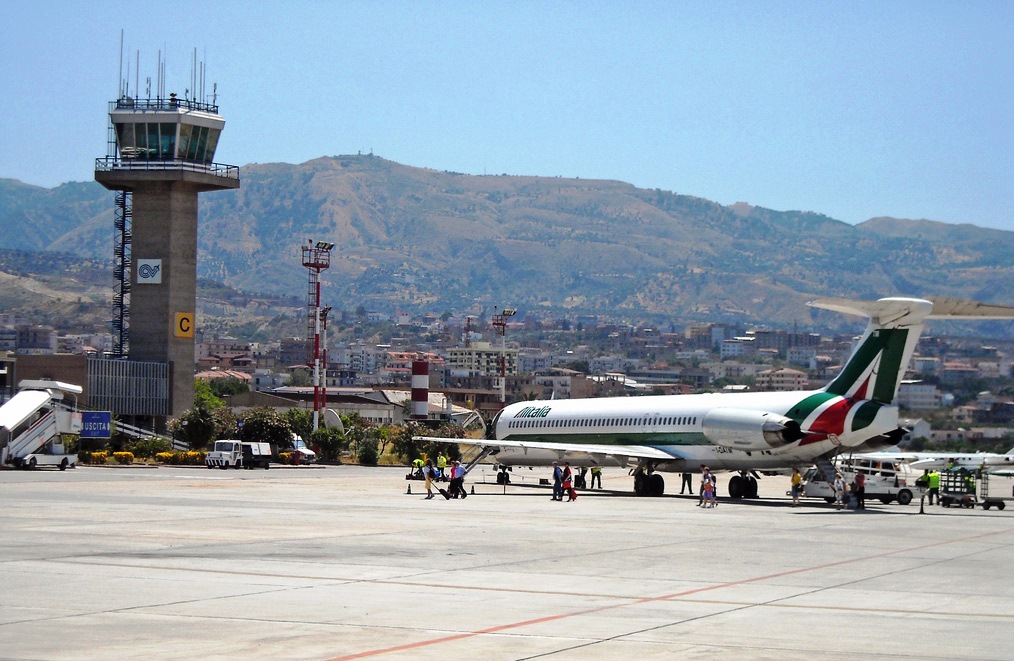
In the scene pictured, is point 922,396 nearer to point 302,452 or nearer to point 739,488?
point 302,452

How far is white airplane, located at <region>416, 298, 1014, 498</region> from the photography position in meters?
40.8

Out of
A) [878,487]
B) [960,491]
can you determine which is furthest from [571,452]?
[960,491]

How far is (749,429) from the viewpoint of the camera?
44.1m

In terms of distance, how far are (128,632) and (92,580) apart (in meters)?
4.66

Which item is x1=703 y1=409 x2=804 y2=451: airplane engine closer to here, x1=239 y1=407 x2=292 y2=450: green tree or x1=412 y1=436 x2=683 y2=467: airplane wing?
x1=412 y1=436 x2=683 y2=467: airplane wing

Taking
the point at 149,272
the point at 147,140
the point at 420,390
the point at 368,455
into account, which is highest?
the point at 147,140

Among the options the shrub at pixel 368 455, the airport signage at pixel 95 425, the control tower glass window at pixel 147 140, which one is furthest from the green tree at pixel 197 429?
the control tower glass window at pixel 147 140

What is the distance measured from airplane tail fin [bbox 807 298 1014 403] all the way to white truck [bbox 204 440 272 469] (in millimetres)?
37234

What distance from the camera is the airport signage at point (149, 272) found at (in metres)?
91.8

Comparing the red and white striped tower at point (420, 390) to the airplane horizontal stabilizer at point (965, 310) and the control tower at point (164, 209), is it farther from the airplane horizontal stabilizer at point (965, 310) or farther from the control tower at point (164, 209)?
the airplane horizontal stabilizer at point (965, 310)

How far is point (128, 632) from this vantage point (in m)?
14.8

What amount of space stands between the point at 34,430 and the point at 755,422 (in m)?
34.8

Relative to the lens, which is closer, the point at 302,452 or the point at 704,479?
the point at 704,479

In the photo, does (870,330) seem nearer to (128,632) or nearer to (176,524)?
(176,524)
